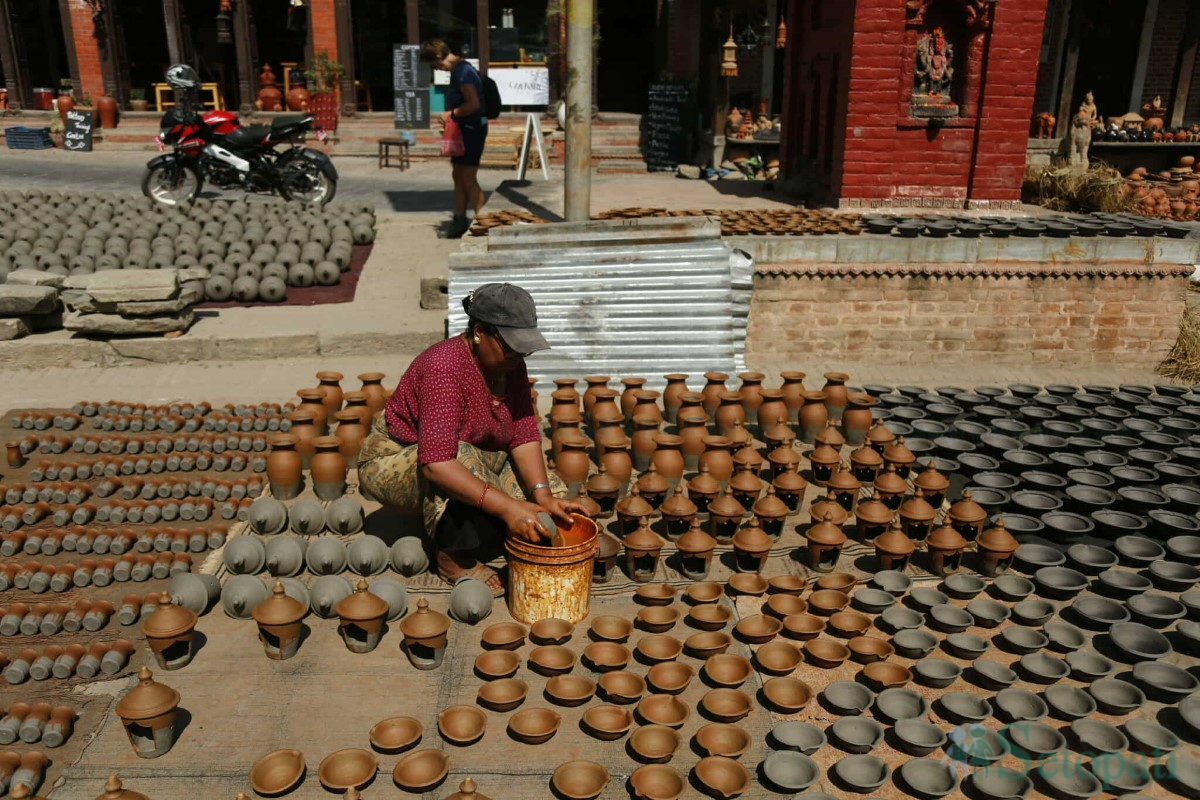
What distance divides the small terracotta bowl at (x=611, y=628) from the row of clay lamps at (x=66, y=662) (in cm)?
191

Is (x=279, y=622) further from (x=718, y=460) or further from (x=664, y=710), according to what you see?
(x=718, y=460)

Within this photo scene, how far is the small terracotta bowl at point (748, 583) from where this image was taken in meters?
4.27

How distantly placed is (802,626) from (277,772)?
2.06 m

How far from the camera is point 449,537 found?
4.20 metres

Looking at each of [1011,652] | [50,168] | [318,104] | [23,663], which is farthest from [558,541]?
[318,104]

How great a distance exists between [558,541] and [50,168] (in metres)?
16.8

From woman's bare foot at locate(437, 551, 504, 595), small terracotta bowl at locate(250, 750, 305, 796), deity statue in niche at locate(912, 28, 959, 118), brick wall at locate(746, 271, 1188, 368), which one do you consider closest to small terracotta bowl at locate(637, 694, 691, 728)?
woman's bare foot at locate(437, 551, 504, 595)

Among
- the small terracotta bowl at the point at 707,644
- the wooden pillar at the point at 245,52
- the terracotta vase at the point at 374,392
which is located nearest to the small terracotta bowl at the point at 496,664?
the small terracotta bowl at the point at 707,644

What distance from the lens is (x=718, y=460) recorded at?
523cm

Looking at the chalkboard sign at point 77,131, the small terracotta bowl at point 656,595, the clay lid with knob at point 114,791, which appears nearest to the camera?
the clay lid with knob at point 114,791

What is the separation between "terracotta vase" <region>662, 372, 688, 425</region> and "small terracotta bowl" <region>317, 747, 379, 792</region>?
12.0 feet

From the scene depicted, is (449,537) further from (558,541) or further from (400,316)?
(400,316)

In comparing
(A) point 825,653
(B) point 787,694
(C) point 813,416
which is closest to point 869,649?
(A) point 825,653

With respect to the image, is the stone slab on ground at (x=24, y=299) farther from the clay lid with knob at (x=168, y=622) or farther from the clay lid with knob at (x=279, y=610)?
the clay lid with knob at (x=279, y=610)
